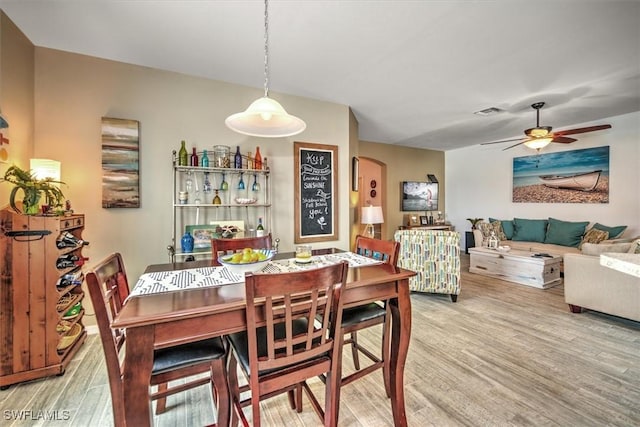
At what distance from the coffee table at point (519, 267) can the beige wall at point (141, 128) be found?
358cm

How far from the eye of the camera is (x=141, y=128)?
9.23 feet

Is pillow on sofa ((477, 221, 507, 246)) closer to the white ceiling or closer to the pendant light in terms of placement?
the white ceiling

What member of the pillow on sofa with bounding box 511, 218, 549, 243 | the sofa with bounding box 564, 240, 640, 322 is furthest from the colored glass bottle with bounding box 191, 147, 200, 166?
the pillow on sofa with bounding box 511, 218, 549, 243

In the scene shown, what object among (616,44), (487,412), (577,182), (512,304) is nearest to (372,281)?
(487,412)

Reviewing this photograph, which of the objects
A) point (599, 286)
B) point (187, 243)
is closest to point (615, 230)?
point (599, 286)

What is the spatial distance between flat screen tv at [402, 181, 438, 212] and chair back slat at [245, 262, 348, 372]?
6.00 metres

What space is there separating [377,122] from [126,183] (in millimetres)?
3831

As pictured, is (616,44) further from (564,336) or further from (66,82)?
(66,82)

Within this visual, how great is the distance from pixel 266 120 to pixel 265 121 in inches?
0.7

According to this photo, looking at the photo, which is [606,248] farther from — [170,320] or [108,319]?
[108,319]

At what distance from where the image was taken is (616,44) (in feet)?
8.14

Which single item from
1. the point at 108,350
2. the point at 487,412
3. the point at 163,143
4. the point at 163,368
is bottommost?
the point at 487,412

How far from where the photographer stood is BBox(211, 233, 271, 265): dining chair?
1979mm

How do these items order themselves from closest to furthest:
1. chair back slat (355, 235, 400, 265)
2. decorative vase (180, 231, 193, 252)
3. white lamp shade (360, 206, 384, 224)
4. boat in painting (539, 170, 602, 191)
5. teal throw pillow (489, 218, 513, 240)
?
chair back slat (355, 235, 400, 265)
decorative vase (180, 231, 193, 252)
boat in painting (539, 170, 602, 191)
white lamp shade (360, 206, 384, 224)
teal throw pillow (489, 218, 513, 240)
